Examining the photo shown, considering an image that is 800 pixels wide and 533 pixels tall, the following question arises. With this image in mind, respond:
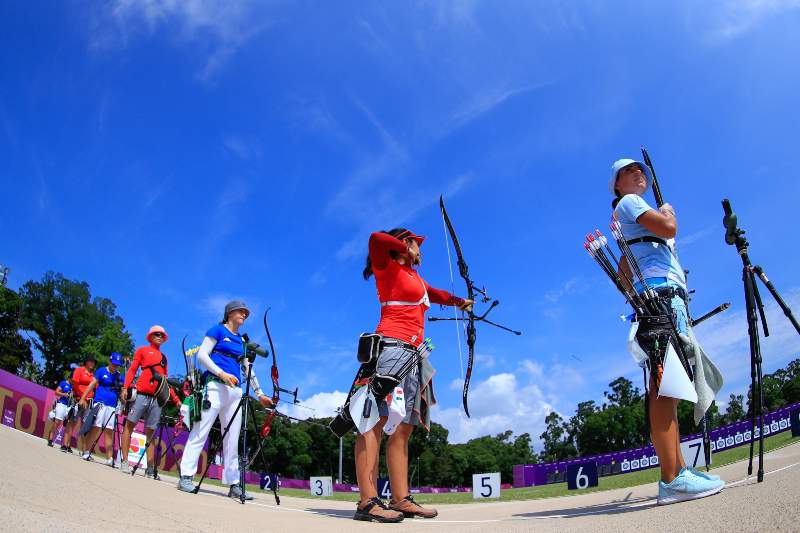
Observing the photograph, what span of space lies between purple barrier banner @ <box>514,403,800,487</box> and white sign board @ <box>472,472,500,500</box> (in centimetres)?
1631

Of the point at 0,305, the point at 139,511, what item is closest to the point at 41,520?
the point at 139,511

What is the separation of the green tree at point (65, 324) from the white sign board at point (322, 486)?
36531 millimetres

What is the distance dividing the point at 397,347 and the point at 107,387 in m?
8.78

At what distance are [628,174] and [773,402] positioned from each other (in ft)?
259

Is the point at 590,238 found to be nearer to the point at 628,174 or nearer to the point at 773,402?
the point at 628,174

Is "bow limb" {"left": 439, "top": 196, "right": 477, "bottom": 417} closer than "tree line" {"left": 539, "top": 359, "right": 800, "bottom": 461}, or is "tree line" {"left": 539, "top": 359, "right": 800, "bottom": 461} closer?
"bow limb" {"left": 439, "top": 196, "right": 477, "bottom": 417}

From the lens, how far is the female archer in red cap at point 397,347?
3.64m

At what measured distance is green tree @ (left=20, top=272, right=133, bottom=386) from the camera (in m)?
45.5

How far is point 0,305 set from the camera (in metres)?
44.1

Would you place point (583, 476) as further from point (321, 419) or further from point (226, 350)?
point (321, 419)

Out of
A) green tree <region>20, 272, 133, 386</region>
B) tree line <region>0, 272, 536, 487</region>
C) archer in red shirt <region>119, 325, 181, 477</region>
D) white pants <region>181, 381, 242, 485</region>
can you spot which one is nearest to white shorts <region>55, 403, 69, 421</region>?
archer in red shirt <region>119, 325, 181, 477</region>

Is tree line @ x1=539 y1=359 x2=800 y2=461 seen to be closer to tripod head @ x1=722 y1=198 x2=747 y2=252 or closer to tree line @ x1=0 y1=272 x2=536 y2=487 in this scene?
tree line @ x1=0 y1=272 x2=536 y2=487

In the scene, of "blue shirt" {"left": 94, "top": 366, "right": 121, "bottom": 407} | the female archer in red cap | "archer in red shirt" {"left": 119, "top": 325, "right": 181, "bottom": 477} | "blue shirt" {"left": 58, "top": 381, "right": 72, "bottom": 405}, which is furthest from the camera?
"blue shirt" {"left": 58, "top": 381, "right": 72, "bottom": 405}

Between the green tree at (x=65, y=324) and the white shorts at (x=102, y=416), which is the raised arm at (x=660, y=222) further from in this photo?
the green tree at (x=65, y=324)
